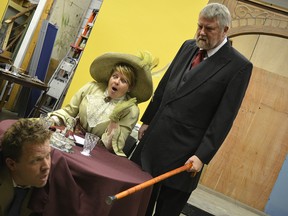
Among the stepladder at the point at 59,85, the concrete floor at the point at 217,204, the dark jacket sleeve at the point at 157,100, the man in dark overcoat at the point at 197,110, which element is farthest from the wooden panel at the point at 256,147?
the man in dark overcoat at the point at 197,110

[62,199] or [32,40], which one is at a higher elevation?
[32,40]

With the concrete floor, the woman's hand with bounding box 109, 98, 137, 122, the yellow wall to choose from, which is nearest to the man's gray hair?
the woman's hand with bounding box 109, 98, 137, 122

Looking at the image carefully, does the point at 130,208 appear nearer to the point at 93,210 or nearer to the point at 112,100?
the point at 93,210

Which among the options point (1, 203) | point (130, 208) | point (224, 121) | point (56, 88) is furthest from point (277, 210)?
point (1, 203)

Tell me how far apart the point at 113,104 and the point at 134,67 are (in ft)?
0.96

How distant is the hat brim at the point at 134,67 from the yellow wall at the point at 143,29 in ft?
6.15

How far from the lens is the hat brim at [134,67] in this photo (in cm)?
237

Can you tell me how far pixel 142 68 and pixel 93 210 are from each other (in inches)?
43.6

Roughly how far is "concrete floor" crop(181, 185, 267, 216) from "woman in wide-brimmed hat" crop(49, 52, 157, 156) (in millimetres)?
2788

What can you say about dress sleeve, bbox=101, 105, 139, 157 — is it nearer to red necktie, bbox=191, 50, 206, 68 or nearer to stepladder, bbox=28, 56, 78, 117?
red necktie, bbox=191, 50, 206, 68

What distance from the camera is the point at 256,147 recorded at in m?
6.31

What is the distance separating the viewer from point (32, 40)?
5.88 meters

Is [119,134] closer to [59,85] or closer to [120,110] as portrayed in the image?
[120,110]

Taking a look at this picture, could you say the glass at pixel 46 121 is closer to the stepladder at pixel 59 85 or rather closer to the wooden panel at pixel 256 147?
the stepladder at pixel 59 85
